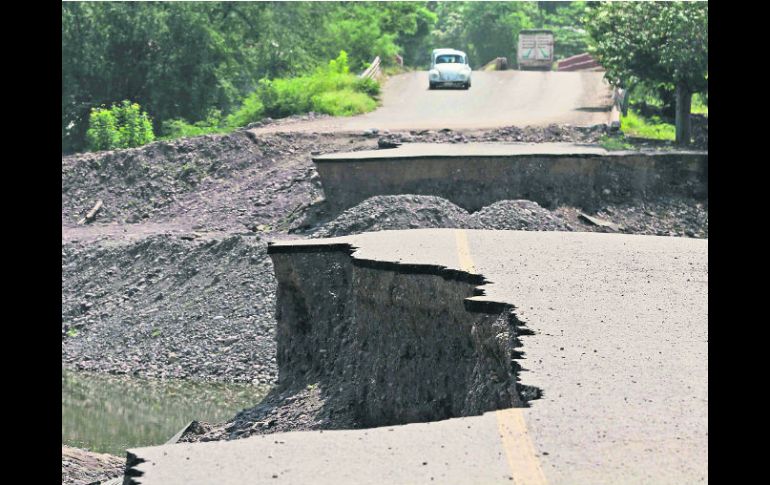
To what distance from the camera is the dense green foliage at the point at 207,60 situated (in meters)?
46.6

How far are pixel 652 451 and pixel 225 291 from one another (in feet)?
67.3

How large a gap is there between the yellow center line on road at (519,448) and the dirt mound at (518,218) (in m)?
15.1

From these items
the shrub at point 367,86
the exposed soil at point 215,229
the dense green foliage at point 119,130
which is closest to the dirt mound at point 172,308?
the exposed soil at point 215,229

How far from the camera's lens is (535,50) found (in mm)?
67125

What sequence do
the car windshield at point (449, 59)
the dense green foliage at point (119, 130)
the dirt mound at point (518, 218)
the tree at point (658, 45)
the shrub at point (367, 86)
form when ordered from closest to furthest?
the dirt mound at point (518, 218) < the tree at point (658, 45) < the dense green foliage at point (119, 130) < the shrub at point (367, 86) < the car windshield at point (449, 59)

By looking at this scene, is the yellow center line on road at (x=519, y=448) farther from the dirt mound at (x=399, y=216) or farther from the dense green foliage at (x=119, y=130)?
the dense green foliage at (x=119, y=130)

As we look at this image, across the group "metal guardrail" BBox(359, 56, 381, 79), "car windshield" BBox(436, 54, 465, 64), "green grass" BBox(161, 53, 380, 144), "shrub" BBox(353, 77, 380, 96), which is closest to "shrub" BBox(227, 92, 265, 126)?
"green grass" BBox(161, 53, 380, 144)

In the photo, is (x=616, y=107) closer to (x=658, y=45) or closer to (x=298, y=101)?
(x=658, y=45)

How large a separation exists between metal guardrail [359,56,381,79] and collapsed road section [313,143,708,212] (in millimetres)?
19400

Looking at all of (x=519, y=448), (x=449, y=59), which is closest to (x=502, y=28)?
(x=449, y=59)

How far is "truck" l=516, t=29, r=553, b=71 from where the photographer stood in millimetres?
66938

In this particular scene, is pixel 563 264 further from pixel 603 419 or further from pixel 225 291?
pixel 225 291

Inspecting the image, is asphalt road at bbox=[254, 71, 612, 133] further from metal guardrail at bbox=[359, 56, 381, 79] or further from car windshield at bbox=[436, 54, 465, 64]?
car windshield at bbox=[436, 54, 465, 64]

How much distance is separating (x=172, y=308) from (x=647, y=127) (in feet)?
50.8
